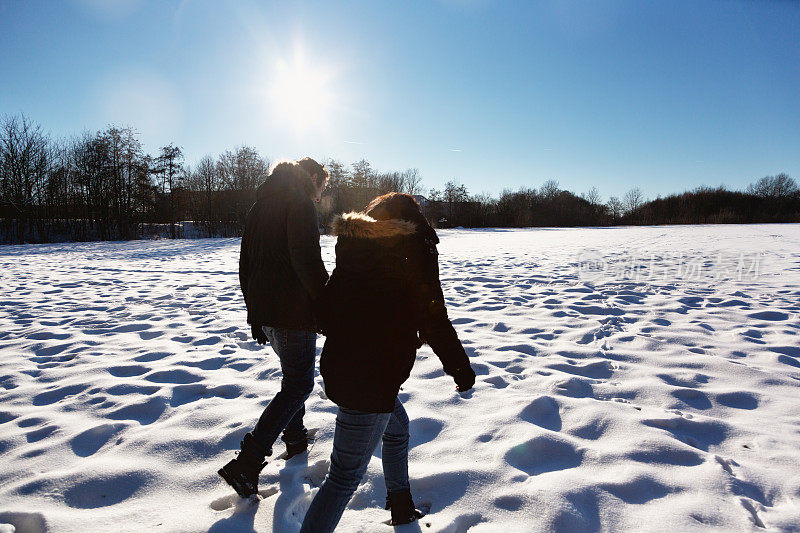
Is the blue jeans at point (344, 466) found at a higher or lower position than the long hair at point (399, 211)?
lower

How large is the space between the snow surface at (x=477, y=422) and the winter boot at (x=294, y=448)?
5 cm

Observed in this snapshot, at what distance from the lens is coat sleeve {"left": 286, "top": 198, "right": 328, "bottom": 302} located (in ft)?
6.53

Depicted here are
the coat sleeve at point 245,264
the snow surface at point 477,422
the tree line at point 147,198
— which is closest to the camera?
the snow surface at point 477,422

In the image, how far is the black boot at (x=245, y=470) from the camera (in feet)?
6.68

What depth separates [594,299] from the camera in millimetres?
6344

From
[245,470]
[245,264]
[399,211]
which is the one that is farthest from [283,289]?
[245,470]

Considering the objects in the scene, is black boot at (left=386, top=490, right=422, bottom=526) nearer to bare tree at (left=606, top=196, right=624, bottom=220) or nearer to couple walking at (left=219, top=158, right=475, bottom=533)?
couple walking at (left=219, top=158, right=475, bottom=533)

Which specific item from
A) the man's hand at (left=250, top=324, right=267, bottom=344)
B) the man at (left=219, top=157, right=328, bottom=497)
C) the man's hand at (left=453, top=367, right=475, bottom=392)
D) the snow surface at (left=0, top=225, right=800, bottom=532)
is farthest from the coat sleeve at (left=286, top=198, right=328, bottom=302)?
the snow surface at (left=0, top=225, right=800, bottom=532)

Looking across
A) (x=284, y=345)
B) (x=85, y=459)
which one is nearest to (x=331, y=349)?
(x=284, y=345)

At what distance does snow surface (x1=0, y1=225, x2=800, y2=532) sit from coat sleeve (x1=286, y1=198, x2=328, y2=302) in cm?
120

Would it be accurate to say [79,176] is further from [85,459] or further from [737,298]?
[737,298]

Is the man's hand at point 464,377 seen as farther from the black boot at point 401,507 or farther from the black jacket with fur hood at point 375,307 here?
the black boot at point 401,507

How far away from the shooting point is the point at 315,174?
89.4 inches

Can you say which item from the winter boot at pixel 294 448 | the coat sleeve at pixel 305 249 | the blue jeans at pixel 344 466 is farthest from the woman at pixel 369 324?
the winter boot at pixel 294 448
